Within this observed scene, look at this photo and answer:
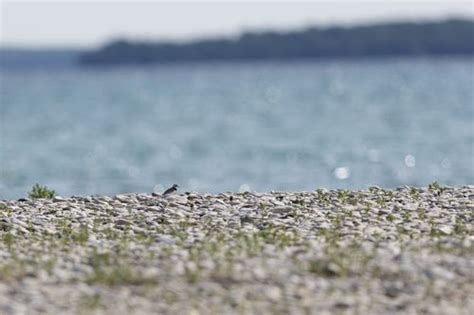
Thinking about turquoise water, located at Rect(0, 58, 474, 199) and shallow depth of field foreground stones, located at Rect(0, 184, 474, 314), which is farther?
turquoise water, located at Rect(0, 58, 474, 199)

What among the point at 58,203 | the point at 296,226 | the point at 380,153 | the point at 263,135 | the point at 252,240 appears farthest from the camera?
the point at 263,135

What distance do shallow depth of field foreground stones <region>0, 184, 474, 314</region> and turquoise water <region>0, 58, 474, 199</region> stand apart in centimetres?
2447

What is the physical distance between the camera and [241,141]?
221 feet

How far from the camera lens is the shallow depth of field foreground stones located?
1251cm

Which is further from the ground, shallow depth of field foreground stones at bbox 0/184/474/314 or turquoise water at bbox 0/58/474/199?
turquoise water at bbox 0/58/474/199

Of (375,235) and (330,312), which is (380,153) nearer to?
(375,235)

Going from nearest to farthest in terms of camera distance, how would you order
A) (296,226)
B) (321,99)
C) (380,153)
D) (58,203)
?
(296,226)
(58,203)
(380,153)
(321,99)

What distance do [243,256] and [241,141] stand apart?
175 ft

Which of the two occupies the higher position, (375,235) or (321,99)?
(321,99)

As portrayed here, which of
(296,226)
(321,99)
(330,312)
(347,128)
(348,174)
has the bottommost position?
(330,312)

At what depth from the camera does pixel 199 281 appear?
13.2m

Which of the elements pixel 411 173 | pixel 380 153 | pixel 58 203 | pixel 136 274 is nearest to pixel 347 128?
pixel 380 153

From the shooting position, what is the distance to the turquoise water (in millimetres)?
48406

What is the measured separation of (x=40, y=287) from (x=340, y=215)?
5.62m
